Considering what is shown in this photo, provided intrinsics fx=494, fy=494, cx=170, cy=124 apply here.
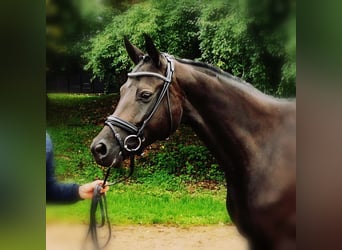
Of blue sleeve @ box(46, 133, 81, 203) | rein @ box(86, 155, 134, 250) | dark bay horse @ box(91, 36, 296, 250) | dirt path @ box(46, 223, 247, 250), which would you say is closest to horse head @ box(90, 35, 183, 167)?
dark bay horse @ box(91, 36, 296, 250)

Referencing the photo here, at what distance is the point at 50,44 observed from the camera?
14.2 feet

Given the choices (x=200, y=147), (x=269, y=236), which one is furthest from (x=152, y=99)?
(x=269, y=236)

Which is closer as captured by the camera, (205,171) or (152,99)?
(152,99)

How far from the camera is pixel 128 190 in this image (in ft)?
14.4

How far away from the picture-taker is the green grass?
4.36 metres

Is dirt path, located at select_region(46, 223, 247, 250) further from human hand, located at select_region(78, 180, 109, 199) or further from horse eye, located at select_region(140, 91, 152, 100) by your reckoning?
horse eye, located at select_region(140, 91, 152, 100)

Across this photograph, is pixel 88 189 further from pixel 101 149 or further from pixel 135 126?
pixel 135 126

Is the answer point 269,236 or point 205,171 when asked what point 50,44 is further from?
point 269,236

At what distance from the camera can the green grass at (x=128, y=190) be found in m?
4.36

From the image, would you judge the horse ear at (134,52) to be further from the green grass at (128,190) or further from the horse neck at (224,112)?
the green grass at (128,190)

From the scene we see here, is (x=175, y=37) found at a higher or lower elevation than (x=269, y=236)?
higher

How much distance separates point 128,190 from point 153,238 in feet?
1.61

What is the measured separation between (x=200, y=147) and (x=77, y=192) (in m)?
1.16
